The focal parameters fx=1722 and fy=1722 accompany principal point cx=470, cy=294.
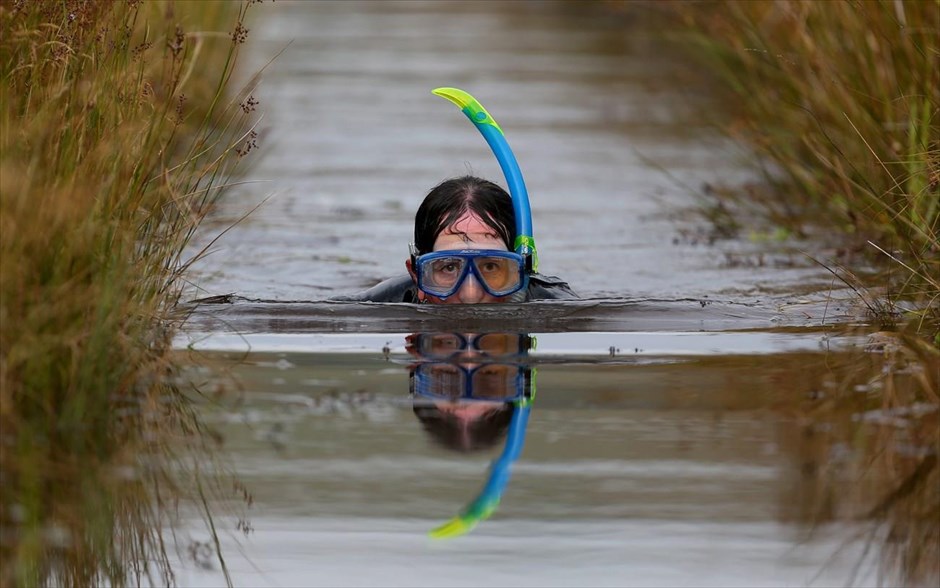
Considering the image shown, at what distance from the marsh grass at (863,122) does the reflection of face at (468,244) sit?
1.36 metres

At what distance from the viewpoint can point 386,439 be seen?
5.16 metres

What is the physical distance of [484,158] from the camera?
561 inches

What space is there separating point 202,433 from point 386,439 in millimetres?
556

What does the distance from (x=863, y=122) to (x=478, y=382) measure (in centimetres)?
301

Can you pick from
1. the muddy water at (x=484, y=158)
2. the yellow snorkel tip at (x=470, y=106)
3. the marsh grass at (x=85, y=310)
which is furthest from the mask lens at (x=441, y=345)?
the muddy water at (x=484, y=158)

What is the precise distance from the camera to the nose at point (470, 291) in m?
7.00

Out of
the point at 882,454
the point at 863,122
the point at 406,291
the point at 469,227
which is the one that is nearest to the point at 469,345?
the point at 469,227

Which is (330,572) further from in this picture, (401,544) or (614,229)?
(614,229)

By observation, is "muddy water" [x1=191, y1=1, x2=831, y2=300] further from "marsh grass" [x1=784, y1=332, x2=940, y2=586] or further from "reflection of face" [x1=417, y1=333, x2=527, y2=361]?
"marsh grass" [x1=784, y1=332, x2=940, y2=586]

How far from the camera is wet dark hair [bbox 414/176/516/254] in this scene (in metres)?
7.33

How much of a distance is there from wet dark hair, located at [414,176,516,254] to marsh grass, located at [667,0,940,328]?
1339 millimetres

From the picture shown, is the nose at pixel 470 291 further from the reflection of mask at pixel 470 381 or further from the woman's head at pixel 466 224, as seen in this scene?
the reflection of mask at pixel 470 381

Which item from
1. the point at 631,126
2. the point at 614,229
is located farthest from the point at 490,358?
the point at 631,126

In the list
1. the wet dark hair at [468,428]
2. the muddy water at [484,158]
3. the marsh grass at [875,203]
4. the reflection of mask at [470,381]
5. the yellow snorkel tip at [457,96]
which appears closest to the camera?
the marsh grass at [875,203]
